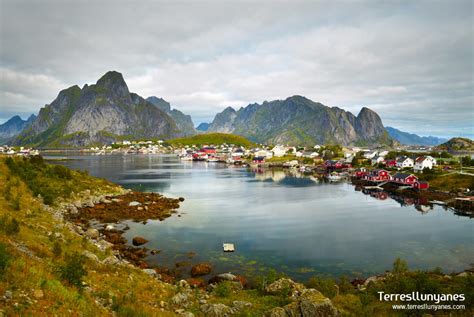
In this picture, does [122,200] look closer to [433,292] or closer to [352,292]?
[352,292]

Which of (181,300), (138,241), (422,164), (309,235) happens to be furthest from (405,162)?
(181,300)

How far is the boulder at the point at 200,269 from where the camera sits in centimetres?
3020

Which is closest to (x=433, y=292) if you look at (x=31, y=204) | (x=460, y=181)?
(x=31, y=204)

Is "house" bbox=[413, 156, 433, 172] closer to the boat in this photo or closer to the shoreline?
the boat

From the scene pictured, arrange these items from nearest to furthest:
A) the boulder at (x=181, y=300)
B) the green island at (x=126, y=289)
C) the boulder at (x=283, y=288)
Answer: the green island at (x=126, y=289) → the boulder at (x=181, y=300) → the boulder at (x=283, y=288)

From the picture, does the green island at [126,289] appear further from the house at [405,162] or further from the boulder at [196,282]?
the house at [405,162]

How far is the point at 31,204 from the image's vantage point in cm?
3850

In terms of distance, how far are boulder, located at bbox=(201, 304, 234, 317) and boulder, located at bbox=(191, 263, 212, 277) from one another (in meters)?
11.5

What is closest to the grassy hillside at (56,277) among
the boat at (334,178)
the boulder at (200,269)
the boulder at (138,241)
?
the boulder at (200,269)

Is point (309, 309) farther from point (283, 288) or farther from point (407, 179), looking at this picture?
point (407, 179)

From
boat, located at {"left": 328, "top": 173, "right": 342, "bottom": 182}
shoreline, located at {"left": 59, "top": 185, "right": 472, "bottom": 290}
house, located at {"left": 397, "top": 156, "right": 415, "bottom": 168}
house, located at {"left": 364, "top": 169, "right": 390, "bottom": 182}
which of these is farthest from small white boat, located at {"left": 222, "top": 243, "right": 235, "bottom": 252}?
house, located at {"left": 397, "top": 156, "right": 415, "bottom": 168}

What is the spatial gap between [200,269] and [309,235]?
21.7m

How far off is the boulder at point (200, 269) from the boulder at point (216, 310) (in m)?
11.5

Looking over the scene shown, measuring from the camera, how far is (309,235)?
46.1m
